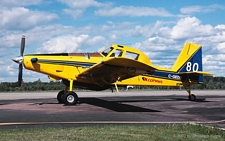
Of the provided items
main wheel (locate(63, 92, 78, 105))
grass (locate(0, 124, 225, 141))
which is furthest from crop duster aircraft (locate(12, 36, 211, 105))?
grass (locate(0, 124, 225, 141))

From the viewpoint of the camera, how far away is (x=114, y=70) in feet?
60.5

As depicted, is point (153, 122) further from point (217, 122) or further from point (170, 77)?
point (170, 77)

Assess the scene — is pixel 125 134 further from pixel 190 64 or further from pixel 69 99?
pixel 190 64

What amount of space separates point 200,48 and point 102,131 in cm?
1718

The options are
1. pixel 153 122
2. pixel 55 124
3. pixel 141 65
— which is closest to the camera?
pixel 55 124

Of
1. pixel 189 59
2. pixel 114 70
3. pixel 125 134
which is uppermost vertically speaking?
pixel 189 59

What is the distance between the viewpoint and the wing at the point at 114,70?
16436 millimetres

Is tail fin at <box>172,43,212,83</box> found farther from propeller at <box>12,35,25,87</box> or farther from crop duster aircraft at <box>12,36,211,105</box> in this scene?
propeller at <box>12,35,25,87</box>

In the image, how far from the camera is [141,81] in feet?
74.7

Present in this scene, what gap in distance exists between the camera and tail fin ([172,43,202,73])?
80.5 ft

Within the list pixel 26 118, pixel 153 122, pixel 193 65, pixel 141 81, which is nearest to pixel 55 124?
pixel 26 118

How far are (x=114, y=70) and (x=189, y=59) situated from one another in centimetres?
813

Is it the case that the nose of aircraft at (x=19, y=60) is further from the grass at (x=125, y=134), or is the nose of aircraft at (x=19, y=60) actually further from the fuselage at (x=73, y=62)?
the grass at (x=125, y=134)

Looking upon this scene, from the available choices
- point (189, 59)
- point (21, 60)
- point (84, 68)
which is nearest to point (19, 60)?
point (21, 60)
